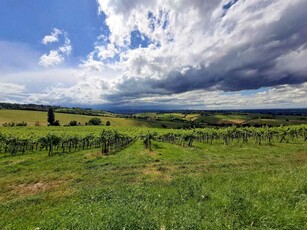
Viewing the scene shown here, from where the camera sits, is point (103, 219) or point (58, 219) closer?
point (103, 219)

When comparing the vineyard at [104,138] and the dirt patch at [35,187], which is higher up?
the dirt patch at [35,187]

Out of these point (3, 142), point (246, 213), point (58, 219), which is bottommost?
point (3, 142)

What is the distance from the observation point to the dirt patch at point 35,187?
22.2 m

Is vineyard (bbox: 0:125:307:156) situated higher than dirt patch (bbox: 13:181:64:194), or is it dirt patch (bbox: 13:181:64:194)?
dirt patch (bbox: 13:181:64:194)

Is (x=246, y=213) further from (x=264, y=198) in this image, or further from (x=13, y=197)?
(x=13, y=197)

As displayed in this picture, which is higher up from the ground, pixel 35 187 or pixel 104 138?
pixel 104 138

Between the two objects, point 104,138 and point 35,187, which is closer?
point 35,187

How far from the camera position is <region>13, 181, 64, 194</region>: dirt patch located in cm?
2217

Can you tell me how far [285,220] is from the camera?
8492mm

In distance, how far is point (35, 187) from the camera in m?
23.6

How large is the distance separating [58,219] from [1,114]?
180794 millimetres

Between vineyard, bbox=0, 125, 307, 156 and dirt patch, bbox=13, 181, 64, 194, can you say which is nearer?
dirt patch, bbox=13, 181, 64, 194

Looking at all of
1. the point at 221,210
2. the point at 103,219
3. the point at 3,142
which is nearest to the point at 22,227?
the point at 103,219

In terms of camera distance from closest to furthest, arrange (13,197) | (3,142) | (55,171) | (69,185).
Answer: (13,197), (69,185), (55,171), (3,142)
